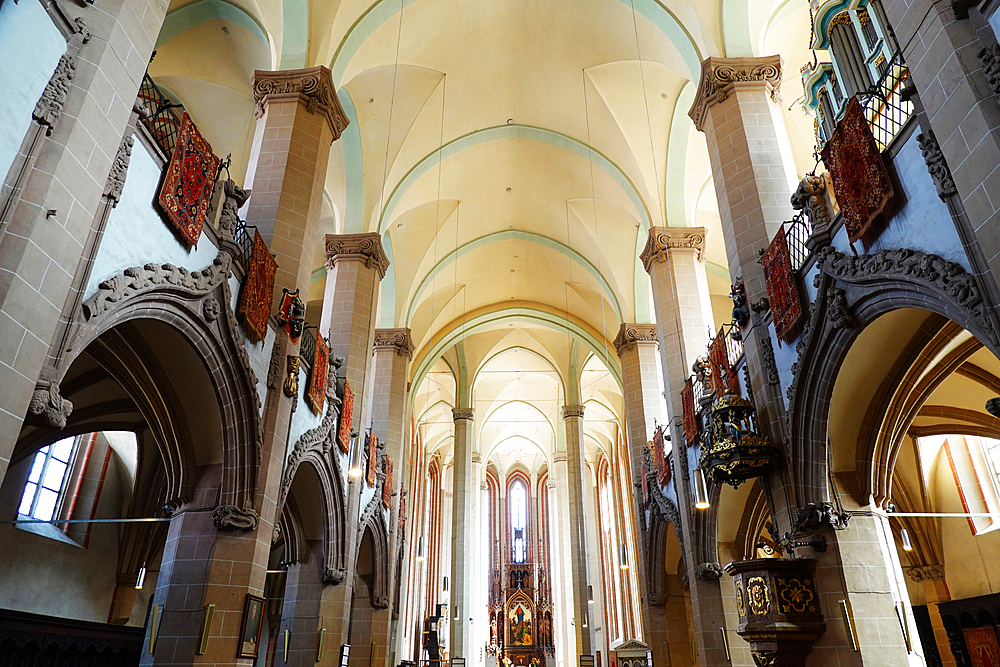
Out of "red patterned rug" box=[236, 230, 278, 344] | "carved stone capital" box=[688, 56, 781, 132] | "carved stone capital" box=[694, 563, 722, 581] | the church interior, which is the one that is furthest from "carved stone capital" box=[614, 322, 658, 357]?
"red patterned rug" box=[236, 230, 278, 344]

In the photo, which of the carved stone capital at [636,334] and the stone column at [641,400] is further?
the carved stone capital at [636,334]

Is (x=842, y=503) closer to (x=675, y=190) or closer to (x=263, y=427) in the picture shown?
(x=263, y=427)

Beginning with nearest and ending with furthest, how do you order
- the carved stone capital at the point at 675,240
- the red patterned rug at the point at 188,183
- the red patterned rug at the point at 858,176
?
1. the red patterned rug at the point at 858,176
2. the red patterned rug at the point at 188,183
3. the carved stone capital at the point at 675,240

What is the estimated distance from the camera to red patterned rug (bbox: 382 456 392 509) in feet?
52.2

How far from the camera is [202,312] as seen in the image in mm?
7109

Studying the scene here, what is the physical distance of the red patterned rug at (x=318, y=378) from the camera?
10.5 meters

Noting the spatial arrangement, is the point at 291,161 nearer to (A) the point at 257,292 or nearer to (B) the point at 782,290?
(A) the point at 257,292

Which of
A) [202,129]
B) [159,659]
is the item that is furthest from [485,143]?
[159,659]

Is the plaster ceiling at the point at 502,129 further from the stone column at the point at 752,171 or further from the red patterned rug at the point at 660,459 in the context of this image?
the red patterned rug at the point at 660,459

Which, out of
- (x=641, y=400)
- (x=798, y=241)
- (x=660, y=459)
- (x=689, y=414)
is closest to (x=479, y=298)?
(x=641, y=400)

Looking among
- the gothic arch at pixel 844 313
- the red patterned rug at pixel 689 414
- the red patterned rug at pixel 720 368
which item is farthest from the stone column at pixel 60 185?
the red patterned rug at pixel 689 414

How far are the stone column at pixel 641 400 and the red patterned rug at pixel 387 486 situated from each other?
6.14 metres

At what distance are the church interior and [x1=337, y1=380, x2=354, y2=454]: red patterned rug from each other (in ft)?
0.32

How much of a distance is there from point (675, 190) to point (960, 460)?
8.93 metres
